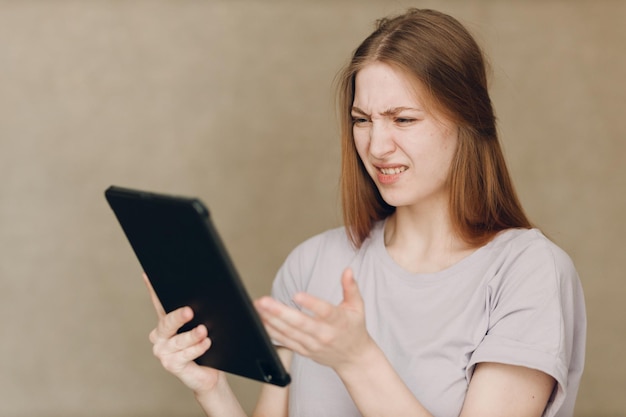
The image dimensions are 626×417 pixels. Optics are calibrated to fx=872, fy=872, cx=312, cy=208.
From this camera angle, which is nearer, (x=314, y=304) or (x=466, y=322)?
(x=314, y=304)

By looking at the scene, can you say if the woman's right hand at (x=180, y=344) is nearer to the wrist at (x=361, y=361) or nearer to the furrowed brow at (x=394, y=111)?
the wrist at (x=361, y=361)

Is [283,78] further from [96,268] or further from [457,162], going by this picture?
[457,162]

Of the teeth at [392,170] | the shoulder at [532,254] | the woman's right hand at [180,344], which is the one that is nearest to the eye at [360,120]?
the teeth at [392,170]

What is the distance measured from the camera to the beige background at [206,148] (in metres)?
2.90

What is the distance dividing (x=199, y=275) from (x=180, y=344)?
0.82 ft

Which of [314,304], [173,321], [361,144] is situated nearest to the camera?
[314,304]

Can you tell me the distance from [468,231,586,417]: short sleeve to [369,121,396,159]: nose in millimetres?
309

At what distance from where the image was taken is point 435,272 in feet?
5.99

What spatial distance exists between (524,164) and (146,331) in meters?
1.45

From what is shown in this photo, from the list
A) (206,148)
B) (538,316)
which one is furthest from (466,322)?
(206,148)

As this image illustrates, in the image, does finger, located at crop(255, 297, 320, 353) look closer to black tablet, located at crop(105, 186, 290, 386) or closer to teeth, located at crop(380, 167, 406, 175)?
black tablet, located at crop(105, 186, 290, 386)

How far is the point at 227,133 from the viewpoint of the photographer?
2984 mm

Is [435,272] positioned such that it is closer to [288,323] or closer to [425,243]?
[425,243]

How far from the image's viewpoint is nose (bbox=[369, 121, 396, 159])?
1.73 meters
